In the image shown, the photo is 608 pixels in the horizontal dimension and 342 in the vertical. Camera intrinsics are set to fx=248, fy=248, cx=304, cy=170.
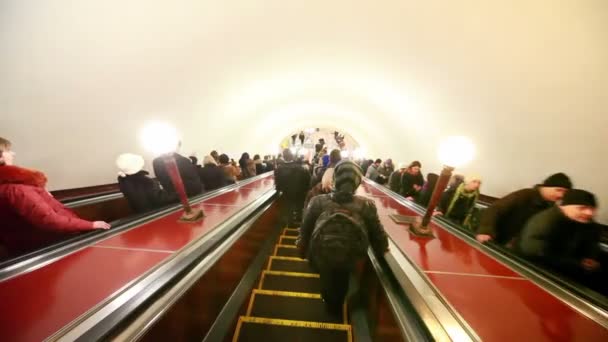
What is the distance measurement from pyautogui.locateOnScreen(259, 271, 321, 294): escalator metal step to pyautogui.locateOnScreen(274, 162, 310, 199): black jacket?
6.68ft

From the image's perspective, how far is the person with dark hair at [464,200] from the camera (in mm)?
3555

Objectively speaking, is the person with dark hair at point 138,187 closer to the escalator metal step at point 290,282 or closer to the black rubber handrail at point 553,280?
the escalator metal step at point 290,282

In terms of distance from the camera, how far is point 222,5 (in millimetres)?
3932

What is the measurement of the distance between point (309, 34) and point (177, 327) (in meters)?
5.50

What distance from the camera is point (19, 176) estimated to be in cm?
192

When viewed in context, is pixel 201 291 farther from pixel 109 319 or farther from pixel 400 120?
pixel 400 120

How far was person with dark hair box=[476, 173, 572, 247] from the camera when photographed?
2.43m

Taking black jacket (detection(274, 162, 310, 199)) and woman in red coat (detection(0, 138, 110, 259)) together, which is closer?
woman in red coat (detection(0, 138, 110, 259))

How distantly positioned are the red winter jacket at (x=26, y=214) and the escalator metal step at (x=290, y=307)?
1811 mm

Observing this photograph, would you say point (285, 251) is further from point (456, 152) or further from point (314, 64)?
point (314, 64)

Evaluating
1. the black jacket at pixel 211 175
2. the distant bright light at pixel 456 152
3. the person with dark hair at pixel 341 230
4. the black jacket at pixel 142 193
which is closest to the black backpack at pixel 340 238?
the person with dark hair at pixel 341 230

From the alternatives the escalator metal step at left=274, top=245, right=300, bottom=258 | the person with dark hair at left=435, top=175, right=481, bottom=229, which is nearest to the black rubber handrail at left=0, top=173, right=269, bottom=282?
the escalator metal step at left=274, top=245, right=300, bottom=258

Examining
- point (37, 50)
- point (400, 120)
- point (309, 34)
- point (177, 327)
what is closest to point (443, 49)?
point (309, 34)

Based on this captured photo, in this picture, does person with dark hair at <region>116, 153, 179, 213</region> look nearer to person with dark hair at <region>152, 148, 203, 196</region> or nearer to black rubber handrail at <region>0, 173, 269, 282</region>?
person with dark hair at <region>152, 148, 203, 196</region>
